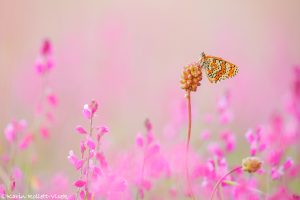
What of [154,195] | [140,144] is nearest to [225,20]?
[154,195]

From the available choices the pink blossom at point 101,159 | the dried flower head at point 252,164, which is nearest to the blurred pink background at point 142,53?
the pink blossom at point 101,159

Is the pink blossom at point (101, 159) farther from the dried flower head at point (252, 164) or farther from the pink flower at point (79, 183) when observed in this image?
the dried flower head at point (252, 164)

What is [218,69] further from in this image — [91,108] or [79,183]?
[79,183]

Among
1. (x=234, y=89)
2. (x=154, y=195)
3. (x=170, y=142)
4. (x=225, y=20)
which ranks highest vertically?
(x=225, y=20)

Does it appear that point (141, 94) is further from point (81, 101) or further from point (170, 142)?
point (170, 142)

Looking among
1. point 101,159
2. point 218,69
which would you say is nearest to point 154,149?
point 101,159

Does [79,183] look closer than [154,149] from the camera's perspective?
Yes
